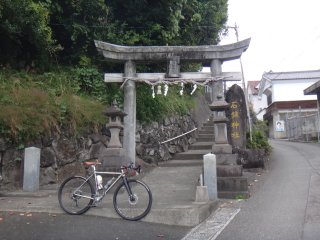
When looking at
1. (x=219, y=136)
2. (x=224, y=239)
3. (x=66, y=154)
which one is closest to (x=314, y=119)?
(x=219, y=136)

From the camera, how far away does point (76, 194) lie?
7797 mm

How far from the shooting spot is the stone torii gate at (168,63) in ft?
40.3

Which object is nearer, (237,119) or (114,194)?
(114,194)

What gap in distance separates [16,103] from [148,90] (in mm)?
6044

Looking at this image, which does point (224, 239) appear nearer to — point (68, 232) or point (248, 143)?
point (68, 232)

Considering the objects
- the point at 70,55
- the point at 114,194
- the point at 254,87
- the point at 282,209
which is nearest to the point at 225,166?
the point at 282,209

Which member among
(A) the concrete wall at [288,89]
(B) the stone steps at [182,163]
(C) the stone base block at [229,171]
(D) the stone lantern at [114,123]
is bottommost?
(C) the stone base block at [229,171]

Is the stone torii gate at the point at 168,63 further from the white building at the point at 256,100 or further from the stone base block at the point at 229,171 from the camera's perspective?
the white building at the point at 256,100

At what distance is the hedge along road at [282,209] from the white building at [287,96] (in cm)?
2405

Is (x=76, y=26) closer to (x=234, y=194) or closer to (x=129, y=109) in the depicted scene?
(x=129, y=109)

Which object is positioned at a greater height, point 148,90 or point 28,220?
point 148,90

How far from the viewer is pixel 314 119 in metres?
26.6

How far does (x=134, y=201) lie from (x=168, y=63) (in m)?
5.90

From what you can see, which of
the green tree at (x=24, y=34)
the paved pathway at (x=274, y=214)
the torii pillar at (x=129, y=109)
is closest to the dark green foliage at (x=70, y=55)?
the green tree at (x=24, y=34)
